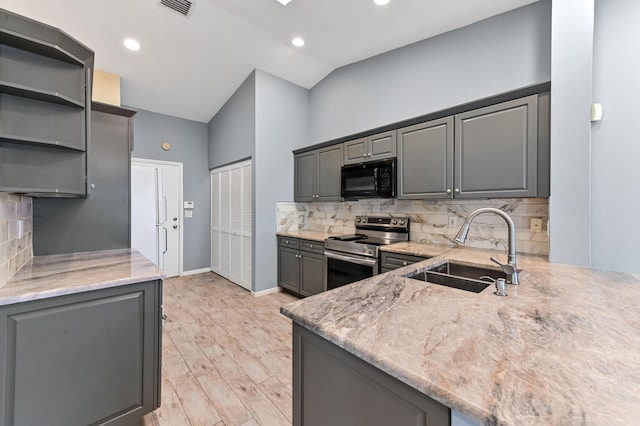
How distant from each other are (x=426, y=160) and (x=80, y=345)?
2.90 metres

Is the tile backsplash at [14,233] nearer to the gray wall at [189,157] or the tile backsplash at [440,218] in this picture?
the tile backsplash at [440,218]

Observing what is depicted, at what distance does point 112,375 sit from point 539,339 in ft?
6.40

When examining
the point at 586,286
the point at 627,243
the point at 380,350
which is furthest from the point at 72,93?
the point at 627,243

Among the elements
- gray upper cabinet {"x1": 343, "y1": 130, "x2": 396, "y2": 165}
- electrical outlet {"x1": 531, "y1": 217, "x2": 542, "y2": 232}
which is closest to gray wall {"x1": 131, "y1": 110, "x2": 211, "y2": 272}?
gray upper cabinet {"x1": 343, "y1": 130, "x2": 396, "y2": 165}

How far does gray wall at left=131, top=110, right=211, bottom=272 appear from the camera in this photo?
14.8 feet

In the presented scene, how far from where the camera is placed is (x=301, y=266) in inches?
143

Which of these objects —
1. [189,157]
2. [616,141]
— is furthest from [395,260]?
[189,157]

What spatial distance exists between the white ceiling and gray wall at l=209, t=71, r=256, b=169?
25 cm

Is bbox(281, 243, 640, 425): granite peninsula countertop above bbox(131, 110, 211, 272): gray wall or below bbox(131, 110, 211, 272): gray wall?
below

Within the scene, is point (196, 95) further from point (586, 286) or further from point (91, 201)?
point (586, 286)

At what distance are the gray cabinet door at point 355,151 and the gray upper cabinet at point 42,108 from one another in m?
2.51

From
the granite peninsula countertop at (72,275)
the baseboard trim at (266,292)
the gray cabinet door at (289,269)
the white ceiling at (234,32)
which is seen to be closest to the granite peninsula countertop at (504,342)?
the granite peninsula countertop at (72,275)

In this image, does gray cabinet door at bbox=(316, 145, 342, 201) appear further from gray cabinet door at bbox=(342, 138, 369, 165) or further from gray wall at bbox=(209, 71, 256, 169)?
gray wall at bbox=(209, 71, 256, 169)

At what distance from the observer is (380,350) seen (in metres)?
0.72
